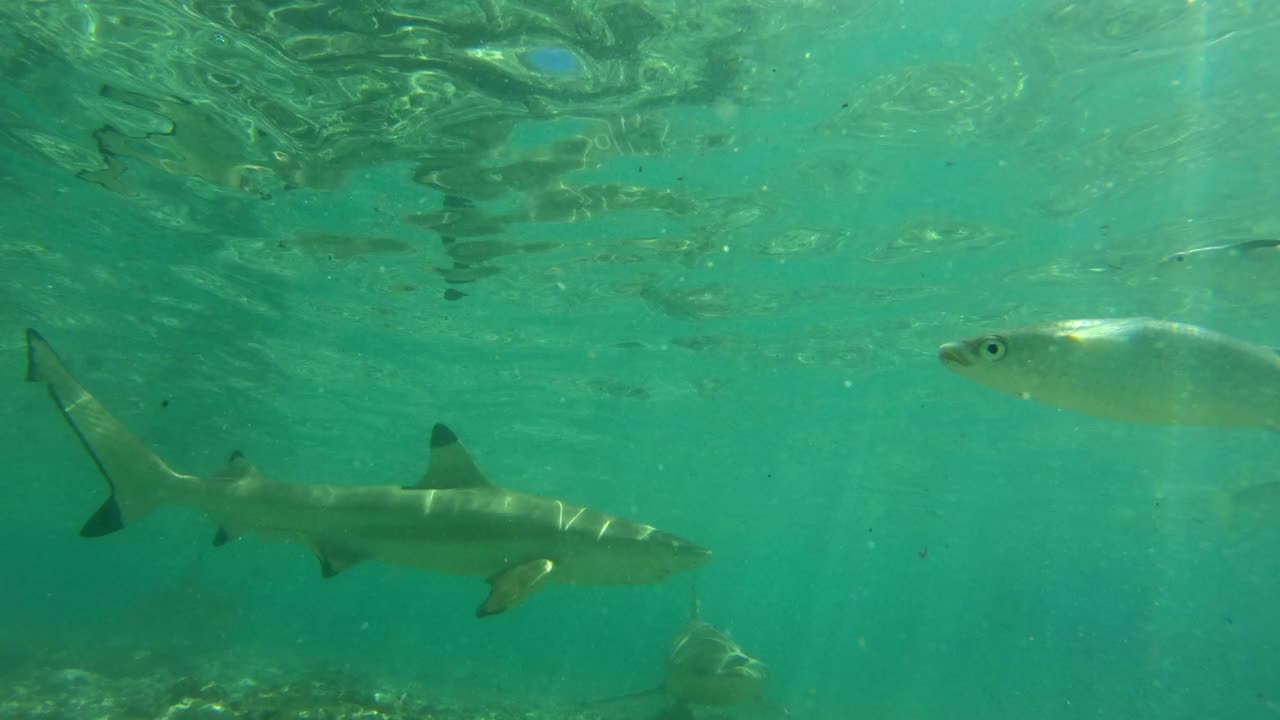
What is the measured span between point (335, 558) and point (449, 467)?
1.51 meters

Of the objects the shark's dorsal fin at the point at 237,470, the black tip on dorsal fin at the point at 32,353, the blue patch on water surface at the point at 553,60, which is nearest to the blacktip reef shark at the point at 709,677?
the shark's dorsal fin at the point at 237,470

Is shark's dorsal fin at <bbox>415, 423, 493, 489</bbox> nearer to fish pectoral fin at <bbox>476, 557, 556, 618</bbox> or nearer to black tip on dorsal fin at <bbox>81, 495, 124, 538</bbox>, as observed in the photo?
fish pectoral fin at <bbox>476, 557, 556, 618</bbox>

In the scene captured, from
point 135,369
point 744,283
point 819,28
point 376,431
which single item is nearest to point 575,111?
point 819,28

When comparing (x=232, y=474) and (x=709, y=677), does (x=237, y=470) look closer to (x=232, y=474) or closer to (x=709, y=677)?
(x=232, y=474)

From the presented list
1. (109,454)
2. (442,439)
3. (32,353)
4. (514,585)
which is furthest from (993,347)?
(109,454)

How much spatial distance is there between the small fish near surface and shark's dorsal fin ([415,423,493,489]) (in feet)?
18.1

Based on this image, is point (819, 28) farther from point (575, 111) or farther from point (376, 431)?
point (376, 431)

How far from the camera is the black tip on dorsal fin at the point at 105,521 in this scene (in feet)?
21.7

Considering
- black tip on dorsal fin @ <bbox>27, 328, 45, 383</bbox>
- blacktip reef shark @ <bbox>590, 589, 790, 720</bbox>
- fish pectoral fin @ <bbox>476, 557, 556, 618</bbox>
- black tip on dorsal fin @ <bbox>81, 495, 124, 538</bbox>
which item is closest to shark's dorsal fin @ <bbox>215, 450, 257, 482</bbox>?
black tip on dorsal fin @ <bbox>81, 495, 124, 538</bbox>

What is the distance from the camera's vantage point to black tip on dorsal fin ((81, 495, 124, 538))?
260 inches

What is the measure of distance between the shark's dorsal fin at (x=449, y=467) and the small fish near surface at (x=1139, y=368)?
5.51 metres

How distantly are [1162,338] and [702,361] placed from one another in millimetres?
20507

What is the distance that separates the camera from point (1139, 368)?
2908mm

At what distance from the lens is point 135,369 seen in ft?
85.5
